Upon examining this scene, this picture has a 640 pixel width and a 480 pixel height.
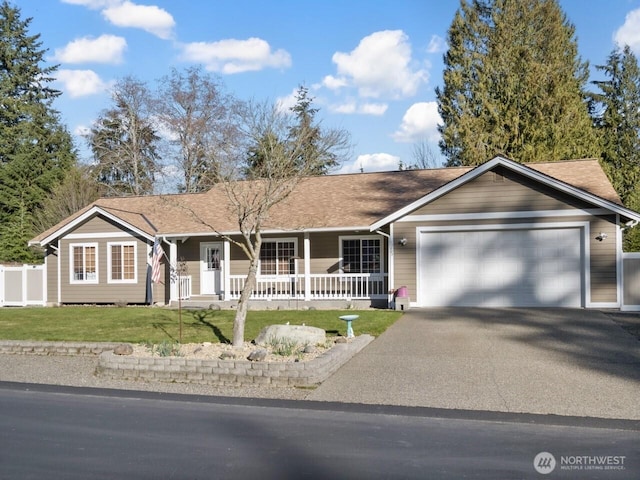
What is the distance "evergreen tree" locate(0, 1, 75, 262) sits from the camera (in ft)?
146

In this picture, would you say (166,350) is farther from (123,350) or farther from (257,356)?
(257,356)

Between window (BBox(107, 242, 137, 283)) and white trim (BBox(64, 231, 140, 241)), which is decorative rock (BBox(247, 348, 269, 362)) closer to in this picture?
window (BBox(107, 242, 137, 283))

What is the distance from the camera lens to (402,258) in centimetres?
1944

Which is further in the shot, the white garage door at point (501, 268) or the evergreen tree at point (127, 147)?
the evergreen tree at point (127, 147)

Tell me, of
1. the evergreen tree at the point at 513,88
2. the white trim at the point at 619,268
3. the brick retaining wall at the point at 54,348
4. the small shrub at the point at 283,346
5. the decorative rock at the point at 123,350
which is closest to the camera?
the small shrub at the point at 283,346

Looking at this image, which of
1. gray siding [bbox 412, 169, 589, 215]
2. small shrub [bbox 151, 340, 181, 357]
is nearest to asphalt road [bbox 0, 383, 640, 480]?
small shrub [bbox 151, 340, 181, 357]

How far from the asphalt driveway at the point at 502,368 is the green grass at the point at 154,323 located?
124cm

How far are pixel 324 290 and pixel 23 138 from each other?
111 feet

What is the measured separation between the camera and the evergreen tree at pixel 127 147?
44.5m

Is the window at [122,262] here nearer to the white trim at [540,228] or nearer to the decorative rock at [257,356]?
the white trim at [540,228]

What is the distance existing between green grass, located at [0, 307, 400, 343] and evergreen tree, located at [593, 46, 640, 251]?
28.0m

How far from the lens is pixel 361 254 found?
859 inches

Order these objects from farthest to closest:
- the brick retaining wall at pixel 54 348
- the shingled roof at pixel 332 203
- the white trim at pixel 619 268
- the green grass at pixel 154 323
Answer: the shingled roof at pixel 332 203
the white trim at pixel 619 268
the green grass at pixel 154 323
the brick retaining wall at pixel 54 348

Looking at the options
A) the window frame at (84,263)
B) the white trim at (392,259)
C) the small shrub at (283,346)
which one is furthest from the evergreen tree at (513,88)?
the small shrub at (283,346)
